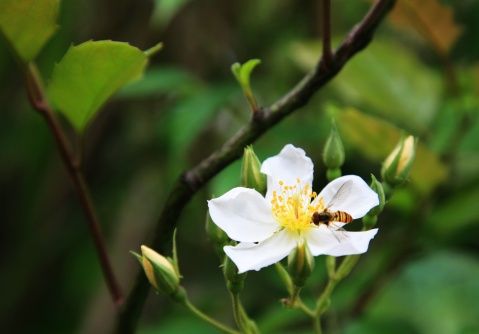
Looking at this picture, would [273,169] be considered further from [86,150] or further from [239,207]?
[86,150]

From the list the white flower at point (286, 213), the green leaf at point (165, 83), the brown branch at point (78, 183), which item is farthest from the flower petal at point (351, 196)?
the green leaf at point (165, 83)

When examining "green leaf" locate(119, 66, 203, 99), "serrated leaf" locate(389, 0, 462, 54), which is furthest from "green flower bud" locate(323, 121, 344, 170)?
"green leaf" locate(119, 66, 203, 99)

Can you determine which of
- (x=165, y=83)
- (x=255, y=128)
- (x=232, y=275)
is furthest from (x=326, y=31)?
(x=165, y=83)

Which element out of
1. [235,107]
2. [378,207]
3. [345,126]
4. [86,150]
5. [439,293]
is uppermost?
[378,207]

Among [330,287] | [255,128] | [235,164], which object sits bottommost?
[235,164]

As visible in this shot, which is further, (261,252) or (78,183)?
(78,183)

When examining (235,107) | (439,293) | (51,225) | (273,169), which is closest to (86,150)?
(51,225)

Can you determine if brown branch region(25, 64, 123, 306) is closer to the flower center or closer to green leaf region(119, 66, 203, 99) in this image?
the flower center

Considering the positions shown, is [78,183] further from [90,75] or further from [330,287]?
[330,287]
